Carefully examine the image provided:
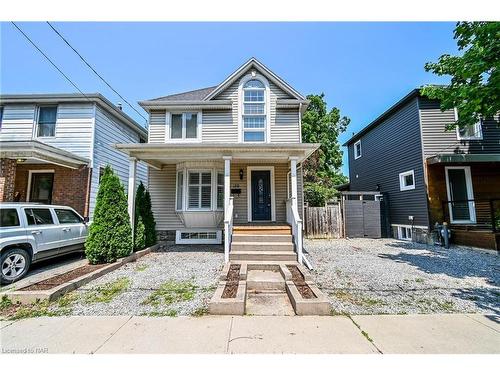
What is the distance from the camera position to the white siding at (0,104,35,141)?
10.0 m

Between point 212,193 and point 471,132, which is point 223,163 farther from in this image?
point 471,132

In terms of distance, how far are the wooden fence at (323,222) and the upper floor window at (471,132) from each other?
20.8 ft

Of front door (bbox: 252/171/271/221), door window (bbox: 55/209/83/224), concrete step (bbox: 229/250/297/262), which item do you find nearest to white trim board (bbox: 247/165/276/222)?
front door (bbox: 252/171/271/221)

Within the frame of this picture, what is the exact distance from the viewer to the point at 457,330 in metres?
3.19

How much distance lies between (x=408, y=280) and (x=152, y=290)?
18.2 ft

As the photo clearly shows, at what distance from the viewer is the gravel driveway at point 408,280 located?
4000 mm

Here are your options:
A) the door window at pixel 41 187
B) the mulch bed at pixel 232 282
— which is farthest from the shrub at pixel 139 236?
the door window at pixel 41 187

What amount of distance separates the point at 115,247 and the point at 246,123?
682cm

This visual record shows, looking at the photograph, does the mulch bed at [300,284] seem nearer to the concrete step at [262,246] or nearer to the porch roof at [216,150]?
the concrete step at [262,246]

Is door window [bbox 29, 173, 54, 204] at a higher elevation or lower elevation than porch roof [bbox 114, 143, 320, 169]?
lower

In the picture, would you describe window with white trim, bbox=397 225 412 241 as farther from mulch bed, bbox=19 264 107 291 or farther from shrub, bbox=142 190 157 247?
mulch bed, bbox=19 264 107 291

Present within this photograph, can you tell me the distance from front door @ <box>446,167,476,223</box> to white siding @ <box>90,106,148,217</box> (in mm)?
14391

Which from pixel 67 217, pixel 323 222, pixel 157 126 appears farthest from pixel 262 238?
pixel 157 126

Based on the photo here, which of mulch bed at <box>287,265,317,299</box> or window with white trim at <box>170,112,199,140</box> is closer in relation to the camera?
mulch bed at <box>287,265,317,299</box>
